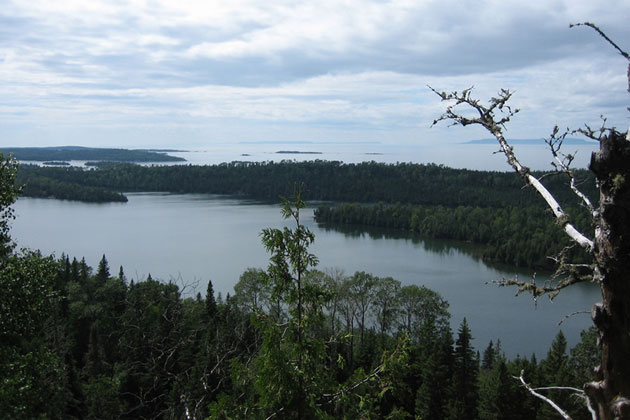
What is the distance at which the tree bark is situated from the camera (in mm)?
1461

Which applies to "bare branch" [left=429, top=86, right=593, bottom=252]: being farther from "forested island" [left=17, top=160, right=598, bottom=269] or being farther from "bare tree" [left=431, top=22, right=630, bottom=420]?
"forested island" [left=17, top=160, right=598, bottom=269]

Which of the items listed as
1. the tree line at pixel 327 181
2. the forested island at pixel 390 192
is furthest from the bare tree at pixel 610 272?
the tree line at pixel 327 181

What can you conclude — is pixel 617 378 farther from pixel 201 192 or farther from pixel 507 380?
pixel 201 192

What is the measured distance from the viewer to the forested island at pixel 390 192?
49.7 m

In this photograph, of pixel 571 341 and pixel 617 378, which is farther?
pixel 571 341

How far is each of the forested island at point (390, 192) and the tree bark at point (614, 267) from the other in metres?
36.6

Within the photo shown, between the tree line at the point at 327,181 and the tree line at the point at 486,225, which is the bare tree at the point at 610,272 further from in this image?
the tree line at the point at 327,181

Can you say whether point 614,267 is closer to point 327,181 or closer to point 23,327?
point 23,327

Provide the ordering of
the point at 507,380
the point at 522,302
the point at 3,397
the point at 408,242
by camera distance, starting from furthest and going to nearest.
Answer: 1. the point at 408,242
2. the point at 522,302
3. the point at 507,380
4. the point at 3,397

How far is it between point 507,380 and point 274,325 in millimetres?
11176

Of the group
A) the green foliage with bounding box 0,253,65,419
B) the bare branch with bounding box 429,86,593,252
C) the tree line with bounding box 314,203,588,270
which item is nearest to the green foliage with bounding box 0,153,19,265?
the green foliage with bounding box 0,253,65,419

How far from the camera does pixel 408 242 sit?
51625 mm

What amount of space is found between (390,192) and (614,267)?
284 feet

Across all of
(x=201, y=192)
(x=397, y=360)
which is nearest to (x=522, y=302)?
(x=397, y=360)
